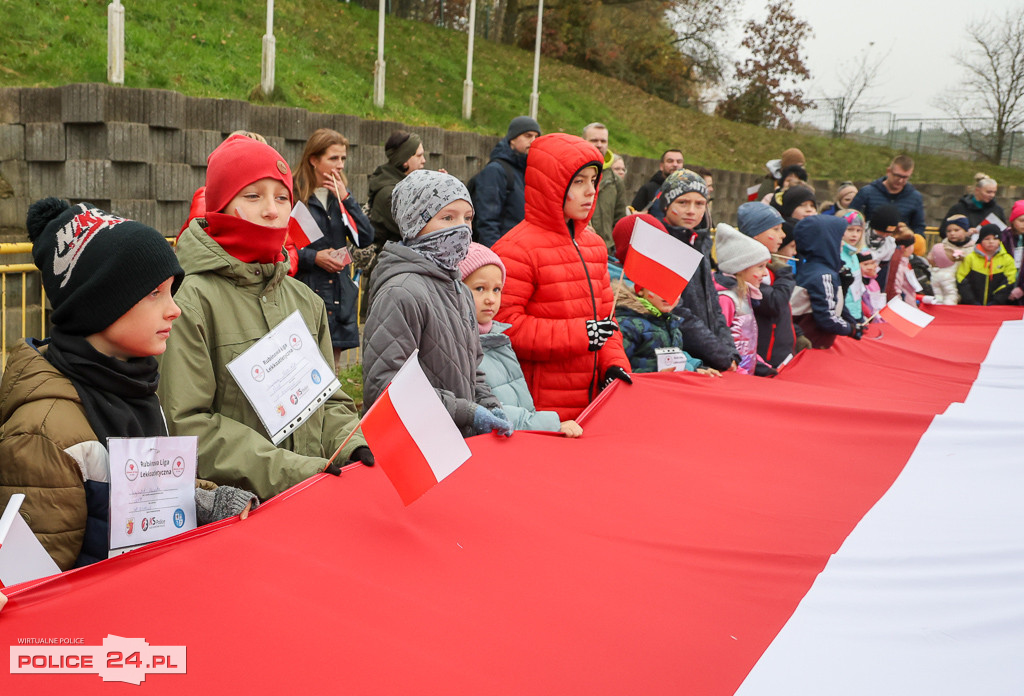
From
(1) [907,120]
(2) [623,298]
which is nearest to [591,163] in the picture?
(2) [623,298]

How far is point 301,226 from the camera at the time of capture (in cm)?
533

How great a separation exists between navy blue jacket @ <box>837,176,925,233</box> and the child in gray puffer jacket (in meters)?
7.88

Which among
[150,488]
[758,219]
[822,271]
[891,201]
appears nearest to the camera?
[150,488]

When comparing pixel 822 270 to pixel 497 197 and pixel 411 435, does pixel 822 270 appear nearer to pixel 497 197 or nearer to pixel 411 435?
pixel 497 197

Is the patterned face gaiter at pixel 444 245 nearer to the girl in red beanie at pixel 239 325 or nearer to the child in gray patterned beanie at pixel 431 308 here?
the child in gray patterned beanie at pixel 431 308

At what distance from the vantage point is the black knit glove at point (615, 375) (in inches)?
167

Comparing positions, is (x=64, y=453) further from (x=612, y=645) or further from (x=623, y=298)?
(x=623, y=298)

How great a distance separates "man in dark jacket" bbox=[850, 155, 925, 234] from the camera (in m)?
10.6

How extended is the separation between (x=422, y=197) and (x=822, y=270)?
3847 millimetres

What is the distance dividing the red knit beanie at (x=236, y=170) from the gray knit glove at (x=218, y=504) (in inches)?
37.7

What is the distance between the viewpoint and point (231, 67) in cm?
1213

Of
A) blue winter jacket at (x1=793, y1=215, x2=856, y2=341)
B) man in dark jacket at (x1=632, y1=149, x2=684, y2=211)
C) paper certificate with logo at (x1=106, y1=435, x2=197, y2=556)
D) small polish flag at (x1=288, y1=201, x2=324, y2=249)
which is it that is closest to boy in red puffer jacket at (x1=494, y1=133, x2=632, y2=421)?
small polish flag at (x1=288, y1=201, x2=324, y2=249)

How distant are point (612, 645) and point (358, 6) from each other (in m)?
20.6

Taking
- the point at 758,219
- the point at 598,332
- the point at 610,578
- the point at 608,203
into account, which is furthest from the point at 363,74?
the point at 610,578
